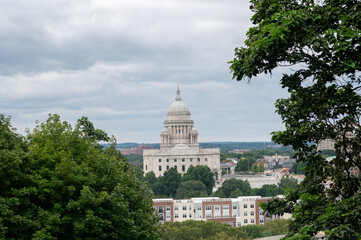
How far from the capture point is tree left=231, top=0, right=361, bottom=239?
14.2 m

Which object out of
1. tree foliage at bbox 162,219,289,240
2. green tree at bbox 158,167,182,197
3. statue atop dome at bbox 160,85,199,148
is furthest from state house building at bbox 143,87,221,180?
tree foliage at bbox 162,219,289,240

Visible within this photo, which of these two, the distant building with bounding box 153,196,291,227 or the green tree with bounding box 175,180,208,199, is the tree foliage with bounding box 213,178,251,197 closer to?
the green tree with bounding box 175,180,208,199

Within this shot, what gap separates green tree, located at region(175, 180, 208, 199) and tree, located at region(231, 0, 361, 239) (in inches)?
4169

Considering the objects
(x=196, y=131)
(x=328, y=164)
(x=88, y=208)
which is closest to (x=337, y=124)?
(x=328, y=164)

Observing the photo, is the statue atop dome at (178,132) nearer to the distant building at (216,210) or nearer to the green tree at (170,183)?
the green tree at (170,183)

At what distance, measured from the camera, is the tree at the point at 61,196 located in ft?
73.0

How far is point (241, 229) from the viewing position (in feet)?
246

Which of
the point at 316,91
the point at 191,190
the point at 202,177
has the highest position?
the point at 316,91

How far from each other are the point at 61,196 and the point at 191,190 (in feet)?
344

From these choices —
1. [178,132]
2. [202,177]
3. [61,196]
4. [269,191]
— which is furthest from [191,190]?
[61,196]

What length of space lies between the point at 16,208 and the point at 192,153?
161260mm

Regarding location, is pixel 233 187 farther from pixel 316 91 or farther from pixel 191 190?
pixel 316 91

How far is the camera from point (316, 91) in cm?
1658

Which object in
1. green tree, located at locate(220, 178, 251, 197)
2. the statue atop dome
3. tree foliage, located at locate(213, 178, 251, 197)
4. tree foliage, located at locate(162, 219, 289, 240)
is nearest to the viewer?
tree foliage, located at locate(162, 219, 289, 240)
